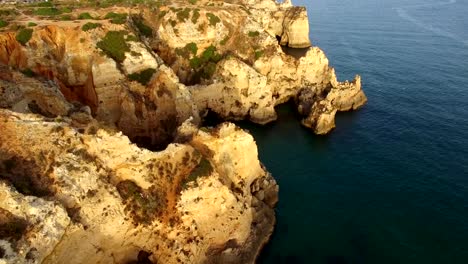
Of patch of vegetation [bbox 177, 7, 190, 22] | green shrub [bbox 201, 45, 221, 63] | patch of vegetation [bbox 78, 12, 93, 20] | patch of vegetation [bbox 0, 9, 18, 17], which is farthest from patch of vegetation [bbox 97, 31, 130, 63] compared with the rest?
green shrub [bbox 201, 45, 221, 63]

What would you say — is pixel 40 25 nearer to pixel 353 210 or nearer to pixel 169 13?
pixel 169 13

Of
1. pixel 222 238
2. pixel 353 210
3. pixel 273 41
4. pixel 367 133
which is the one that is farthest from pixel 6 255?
pixel 273 41

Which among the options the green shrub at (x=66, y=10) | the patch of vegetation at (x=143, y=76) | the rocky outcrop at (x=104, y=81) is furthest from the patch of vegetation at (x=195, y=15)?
the green shrub at (x=66, y=10)

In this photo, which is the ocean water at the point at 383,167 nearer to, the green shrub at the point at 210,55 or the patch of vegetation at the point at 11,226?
the green shrub at the point at 210,55

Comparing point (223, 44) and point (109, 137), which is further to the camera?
point (223, 44)

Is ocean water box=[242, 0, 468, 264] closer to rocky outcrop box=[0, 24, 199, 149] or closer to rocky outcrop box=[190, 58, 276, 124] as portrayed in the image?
rocky outcrop box=[190, 58, 276, 124]
